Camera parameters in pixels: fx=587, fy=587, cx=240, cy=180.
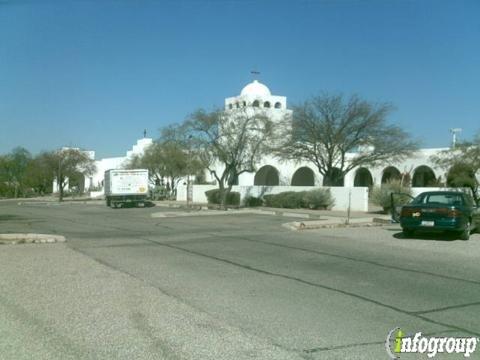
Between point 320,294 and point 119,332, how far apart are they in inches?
139

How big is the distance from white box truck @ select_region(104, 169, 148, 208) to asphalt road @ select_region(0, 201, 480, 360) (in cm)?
3160

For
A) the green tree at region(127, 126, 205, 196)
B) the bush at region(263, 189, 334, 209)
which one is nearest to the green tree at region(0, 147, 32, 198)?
the green tree at region(127, 126, 205, 196)

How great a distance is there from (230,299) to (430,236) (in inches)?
462

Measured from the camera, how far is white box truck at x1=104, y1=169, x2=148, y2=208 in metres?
47.2

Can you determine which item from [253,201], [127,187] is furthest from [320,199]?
[127,187]

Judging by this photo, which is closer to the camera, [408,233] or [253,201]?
[408,233]

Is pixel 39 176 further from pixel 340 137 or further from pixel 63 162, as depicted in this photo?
pixel 340 137

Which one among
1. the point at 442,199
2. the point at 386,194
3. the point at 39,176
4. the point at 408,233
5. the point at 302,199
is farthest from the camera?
the point at 39,176

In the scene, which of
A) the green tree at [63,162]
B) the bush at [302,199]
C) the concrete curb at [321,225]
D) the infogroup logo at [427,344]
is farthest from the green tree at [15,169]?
the infogroup logo at [427,344]

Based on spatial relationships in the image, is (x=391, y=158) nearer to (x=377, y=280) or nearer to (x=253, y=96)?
(x=253, y=96)

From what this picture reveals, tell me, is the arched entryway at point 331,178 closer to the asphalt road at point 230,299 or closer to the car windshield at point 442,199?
the car windshield at point 442,199

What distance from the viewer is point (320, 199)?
3838 cm

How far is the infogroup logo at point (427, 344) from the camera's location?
20.1ft

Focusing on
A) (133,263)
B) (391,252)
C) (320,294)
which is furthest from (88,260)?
(391,252)
